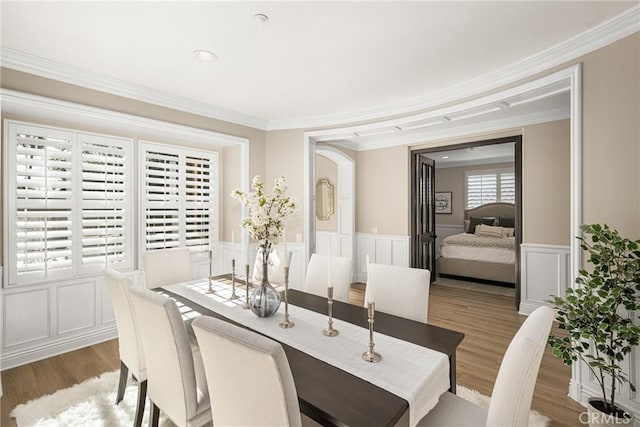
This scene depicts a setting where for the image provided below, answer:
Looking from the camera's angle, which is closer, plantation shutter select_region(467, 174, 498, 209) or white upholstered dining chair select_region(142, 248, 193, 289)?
white upholstered dining chair select_region(142, 248, 193, 289)

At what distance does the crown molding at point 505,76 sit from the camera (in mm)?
1974

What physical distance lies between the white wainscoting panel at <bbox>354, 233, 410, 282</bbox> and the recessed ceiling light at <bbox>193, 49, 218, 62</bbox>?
11.8ft

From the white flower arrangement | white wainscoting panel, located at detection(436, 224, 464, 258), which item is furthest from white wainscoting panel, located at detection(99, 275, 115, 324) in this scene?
white wainscoting panel, located at detection(436, 224, 464, 258)

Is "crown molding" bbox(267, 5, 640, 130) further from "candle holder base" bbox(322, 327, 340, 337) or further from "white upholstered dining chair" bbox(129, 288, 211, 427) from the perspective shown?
"white upholstered dining chair" bbox(129, 288, 211, 427)

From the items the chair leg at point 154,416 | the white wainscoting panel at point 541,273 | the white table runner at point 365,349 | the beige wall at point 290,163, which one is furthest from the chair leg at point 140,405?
the white wainscoting panel at point 541,273

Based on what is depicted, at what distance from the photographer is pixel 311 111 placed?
3781 millimetres

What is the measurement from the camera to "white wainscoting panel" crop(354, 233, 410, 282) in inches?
199

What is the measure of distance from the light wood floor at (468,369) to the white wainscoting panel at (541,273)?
31cm

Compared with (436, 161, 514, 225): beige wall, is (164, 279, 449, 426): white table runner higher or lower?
lower

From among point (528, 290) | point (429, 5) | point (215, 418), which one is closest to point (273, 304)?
point (215, 418)

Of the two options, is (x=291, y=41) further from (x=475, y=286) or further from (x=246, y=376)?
(x=475, y=286)

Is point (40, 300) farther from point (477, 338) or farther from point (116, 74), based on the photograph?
point (477, 338)

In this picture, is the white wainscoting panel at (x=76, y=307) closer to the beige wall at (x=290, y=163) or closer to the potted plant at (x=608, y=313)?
the beige wall at (x=290, y=163)

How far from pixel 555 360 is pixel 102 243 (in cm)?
456
